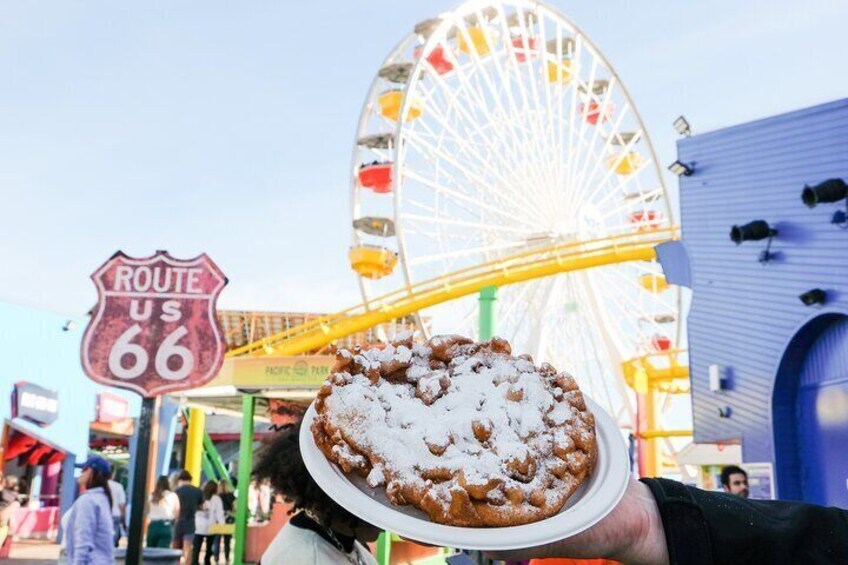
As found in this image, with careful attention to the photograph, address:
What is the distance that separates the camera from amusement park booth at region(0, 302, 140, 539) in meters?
14.8

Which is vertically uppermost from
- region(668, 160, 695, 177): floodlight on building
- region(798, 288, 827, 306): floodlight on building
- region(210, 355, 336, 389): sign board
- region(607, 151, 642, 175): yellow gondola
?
region(607, 151, 642, 175): yellow gondola

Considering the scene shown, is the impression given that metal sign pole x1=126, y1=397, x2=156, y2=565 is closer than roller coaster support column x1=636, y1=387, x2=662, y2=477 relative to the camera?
Yes

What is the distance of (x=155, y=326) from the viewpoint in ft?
17.9

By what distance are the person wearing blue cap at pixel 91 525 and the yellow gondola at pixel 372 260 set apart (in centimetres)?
1420

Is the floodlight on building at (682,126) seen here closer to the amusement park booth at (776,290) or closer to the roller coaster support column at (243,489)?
the amusement park booth at (776,290)

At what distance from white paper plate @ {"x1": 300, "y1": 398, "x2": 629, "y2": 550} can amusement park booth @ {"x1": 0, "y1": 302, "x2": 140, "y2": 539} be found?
48.5 ft

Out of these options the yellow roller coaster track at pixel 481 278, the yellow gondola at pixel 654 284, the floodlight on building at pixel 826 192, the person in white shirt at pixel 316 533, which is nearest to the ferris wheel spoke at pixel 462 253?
the yellow roller coaster track at pixel 481 278

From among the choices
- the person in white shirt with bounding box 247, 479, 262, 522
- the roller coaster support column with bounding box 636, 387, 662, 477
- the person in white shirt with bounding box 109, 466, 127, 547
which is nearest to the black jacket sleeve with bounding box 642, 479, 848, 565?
the person in white shirt with bounding box 109, 466, 127, 547

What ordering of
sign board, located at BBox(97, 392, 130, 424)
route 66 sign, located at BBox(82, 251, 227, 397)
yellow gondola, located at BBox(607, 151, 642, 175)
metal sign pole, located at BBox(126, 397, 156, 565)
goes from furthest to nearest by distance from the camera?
1. yellow gondola, located at BBox(607, 151, 642, 175)
2. sign board, located at BBox(97, 392, 130, 424)
3. route 66 sign, located at BBox(82, 251, 227, 397)
4. metal sign pole, located at BBox(126, 397, 156, 565)

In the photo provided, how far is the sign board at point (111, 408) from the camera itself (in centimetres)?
1786

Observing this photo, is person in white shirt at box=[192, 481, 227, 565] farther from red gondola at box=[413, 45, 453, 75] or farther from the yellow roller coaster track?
red gondola at box=[413, 45, 453, 75]

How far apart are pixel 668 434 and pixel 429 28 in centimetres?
1194

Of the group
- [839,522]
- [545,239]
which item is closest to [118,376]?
[839,522]

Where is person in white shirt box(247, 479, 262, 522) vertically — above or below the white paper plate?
below
